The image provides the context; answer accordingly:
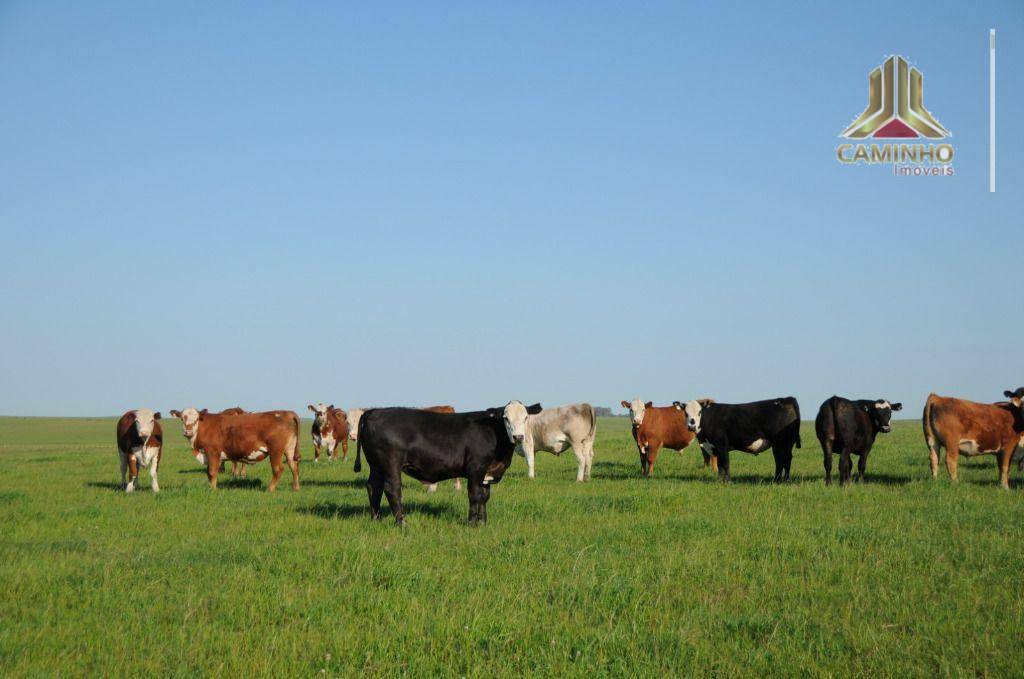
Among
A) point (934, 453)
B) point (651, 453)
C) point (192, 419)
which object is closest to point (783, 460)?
point (934, 453)

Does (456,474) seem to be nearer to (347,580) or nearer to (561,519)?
(561,519)

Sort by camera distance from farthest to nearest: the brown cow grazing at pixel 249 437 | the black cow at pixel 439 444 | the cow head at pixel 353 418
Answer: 1. the cow head at pixel 353 418
2. the brown cow grazing at pixel 249 437
3. the black cow at pixel 439 444

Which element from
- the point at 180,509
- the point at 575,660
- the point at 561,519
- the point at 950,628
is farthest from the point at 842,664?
the point at 180,509

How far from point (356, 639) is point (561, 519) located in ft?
21.6

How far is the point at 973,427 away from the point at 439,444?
11.6 meters

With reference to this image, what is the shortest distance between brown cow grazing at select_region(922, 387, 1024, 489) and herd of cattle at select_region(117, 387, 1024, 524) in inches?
0.8

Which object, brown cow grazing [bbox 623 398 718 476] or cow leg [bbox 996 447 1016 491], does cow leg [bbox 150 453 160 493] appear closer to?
brown cow grazing [bbox 623 398 718 476]

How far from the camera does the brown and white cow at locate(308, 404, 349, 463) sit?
28516 millimetres

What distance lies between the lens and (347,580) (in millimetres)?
9414

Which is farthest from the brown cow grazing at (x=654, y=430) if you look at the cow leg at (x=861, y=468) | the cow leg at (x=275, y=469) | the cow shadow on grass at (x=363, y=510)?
the cow leg at (x=275, y=469)

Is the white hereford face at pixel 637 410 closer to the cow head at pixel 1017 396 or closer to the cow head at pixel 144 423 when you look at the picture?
the cow head at pixel 1017 396

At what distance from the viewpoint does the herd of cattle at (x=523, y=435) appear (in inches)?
536

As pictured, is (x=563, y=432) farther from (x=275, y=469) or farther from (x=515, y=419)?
(x=515, y=419)

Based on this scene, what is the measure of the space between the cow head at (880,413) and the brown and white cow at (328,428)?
1583cm
